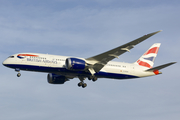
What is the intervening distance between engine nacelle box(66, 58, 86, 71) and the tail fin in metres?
12.5

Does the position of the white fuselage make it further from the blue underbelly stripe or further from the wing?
the wing

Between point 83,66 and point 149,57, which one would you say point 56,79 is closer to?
point 83,66

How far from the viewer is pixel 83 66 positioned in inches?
1553

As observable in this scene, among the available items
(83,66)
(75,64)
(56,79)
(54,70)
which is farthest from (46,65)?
(56,79)

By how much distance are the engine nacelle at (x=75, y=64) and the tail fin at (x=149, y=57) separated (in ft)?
41.1

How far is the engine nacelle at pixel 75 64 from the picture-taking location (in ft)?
126

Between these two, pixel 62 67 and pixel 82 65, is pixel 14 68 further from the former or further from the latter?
pixel 82 65

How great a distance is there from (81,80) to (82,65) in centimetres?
602

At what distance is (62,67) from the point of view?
39.5 m

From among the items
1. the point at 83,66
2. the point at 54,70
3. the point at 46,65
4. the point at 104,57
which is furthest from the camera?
the point at 104,57

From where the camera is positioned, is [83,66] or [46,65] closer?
[46,65]

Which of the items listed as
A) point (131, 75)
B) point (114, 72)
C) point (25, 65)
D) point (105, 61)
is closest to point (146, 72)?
point (131, 75)

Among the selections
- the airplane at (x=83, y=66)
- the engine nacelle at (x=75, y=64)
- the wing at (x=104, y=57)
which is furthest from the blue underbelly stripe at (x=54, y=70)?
the engine nacelle at (x=75, y=64)

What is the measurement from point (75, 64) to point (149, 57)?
16984 millimetres
